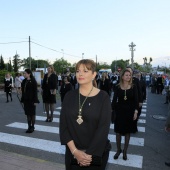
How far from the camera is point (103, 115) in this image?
8.01ft

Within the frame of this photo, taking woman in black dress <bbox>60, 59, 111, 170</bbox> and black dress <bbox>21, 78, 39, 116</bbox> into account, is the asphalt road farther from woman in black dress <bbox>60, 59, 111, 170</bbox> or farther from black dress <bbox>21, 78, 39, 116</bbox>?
woman in black dress <bbox>60, 59, 111, 170</bbox>

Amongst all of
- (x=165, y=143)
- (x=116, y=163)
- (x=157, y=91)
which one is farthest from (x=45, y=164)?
(x=157, y=91)

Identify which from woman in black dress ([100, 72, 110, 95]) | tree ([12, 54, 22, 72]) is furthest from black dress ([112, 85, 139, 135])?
tree ([12, 54, 22, 72])

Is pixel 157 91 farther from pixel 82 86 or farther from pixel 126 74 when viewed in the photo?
pixel 82 86

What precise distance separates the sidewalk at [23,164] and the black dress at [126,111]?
142cm

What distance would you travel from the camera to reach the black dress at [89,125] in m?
2.42

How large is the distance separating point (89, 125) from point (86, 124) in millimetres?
33

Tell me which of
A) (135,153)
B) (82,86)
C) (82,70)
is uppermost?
(82,70)

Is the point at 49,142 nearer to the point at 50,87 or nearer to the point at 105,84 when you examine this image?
the point at 50,87

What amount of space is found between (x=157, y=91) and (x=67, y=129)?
20537mm

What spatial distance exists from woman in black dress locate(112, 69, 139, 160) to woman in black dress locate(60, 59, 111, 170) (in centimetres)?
238

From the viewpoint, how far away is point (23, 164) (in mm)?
4551

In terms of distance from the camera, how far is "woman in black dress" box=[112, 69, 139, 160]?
488cm

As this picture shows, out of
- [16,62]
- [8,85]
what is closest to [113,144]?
[8,85]
